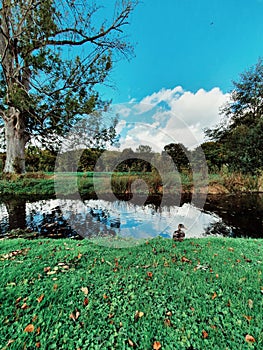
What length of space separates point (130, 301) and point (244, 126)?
11.2 metres

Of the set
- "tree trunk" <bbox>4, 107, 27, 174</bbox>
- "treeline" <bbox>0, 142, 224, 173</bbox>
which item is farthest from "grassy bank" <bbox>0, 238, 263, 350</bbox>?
"tree trunk" <bbox>4, 107, 27, 174</bbox>

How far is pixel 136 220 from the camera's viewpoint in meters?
4.17

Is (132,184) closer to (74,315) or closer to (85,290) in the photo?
(85,290)

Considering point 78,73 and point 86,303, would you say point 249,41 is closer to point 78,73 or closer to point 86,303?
point 78,73

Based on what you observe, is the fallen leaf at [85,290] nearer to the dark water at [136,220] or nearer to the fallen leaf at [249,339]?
the fallen leaf at [249,339]

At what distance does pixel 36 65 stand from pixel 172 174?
657 centimetres

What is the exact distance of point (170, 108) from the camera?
3326mm

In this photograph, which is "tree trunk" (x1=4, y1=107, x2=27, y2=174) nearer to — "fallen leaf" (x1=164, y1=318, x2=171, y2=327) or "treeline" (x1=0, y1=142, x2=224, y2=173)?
"treeline" (x1=0, y1=142, x2=224, y2=173)

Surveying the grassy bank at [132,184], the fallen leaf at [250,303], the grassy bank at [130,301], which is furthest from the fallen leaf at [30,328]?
the grassy bank at [132,184]

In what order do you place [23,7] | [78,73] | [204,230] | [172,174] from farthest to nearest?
[172,174], [78,73], [23,7], [204,230]

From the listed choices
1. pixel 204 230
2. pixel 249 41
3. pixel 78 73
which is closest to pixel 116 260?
pixel 204 230

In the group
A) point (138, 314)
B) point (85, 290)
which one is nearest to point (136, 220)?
point (85, 290)

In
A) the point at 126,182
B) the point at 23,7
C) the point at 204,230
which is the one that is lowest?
the point at 204,230

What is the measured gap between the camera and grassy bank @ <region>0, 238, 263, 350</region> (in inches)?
43.8
